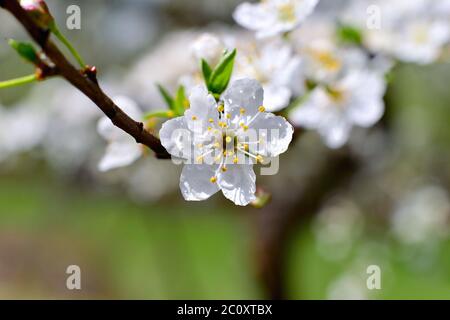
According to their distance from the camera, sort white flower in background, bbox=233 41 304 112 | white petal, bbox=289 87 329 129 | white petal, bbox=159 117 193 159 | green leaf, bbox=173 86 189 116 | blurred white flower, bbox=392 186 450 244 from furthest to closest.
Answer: blurred white flower, bbox=392 186 450 244 < white petal, bbox=289 87 329 129 < white flower in background, bbox=233 41 304 112 < green leaf, bbox=173 86 189 116 < white petal, bbox=159 117 193 159

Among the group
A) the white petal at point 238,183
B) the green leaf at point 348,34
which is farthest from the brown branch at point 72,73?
the green leaf at point 348,34

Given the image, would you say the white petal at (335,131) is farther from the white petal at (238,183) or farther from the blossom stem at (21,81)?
the blossom stem at (21,81)

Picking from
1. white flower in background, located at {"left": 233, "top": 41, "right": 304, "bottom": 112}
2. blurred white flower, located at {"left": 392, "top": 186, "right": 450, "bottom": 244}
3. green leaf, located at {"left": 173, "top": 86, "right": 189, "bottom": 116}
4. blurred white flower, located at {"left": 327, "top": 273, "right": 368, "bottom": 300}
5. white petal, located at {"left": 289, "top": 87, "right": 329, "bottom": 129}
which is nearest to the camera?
green leaf, located at {"left": 173, "top": 86, "right": 189, "bottom": 116}

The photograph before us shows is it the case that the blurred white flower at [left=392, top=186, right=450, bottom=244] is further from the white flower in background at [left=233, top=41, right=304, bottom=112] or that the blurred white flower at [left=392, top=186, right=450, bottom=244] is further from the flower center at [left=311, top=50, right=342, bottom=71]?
the white flower in background at [left=233, top=41, right=304, bottom=112]

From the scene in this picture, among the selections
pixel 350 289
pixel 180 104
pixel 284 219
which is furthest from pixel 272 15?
pixel 350 289

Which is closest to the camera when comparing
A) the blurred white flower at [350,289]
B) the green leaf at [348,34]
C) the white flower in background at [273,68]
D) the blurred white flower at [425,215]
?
the white flower in background at [273,68]

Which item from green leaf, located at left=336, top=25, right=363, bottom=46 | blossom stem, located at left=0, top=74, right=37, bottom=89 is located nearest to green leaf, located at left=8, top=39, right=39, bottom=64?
blossom stem, located at left=0, top=74, right=37, bottom=89
